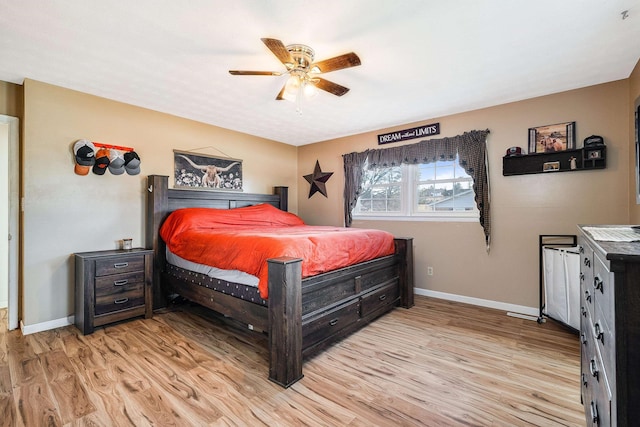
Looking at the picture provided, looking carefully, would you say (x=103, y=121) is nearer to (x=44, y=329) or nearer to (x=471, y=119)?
(x=44, y=329)

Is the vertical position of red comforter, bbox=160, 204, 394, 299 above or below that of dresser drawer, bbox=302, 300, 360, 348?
above

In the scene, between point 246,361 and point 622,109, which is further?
point 622,109

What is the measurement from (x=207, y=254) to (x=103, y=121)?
2.02 meters

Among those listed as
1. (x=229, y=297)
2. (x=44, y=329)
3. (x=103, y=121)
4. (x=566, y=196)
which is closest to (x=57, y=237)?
(x=44, y=329)

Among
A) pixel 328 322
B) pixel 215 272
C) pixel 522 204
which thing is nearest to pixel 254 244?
pixel 215 272

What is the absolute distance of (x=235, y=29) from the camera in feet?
6.69

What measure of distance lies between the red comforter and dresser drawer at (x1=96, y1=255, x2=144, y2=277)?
356mm

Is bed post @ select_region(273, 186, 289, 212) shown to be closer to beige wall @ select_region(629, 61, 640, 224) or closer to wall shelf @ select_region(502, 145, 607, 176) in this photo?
wall shelf @ select_region(502, 145, 607, 176)

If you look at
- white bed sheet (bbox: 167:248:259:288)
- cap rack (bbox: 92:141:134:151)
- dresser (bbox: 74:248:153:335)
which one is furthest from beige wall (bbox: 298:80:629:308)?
cap rack (bbox: 92:141:134:151)

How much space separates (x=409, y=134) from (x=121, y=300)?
4.09 m

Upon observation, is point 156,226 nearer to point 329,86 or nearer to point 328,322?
point 328,322

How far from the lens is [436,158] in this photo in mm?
3885

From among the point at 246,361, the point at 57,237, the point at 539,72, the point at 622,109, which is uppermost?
the point at 539,72

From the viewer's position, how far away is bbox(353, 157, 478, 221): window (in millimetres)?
3828
